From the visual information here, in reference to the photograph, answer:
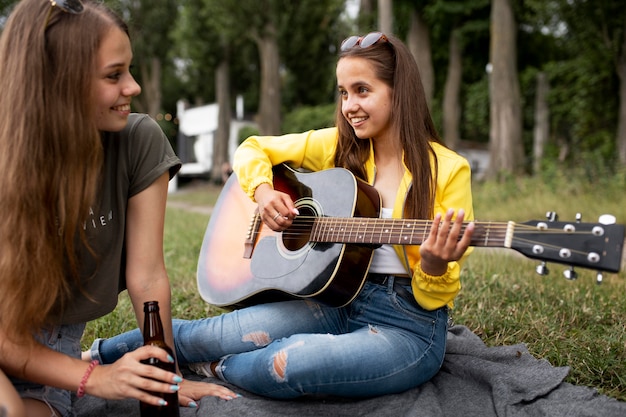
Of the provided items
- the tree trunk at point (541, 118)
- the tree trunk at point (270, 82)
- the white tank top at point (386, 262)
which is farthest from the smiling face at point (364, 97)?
the tree trunk at point (270, 82)

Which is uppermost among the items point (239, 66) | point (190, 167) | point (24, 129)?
point (239, 66)

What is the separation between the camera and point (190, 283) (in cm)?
470

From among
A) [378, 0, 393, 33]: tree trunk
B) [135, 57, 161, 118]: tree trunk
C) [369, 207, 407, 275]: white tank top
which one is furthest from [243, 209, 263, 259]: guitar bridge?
[135, 57, 161, 118]: tree trunk

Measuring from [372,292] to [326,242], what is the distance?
0.99 ft

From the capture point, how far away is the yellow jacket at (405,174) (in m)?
2.53

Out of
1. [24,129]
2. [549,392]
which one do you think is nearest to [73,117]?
[24,129]

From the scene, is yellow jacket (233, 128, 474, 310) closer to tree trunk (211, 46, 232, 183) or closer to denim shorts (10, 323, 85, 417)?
denim shorts (10, 323, 85, 417)

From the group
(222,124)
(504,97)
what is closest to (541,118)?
(504,97)

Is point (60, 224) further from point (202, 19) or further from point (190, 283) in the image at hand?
point (202, 19)

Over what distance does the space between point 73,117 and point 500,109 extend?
451 inches

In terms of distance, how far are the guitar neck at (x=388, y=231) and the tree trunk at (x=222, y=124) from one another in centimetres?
2181

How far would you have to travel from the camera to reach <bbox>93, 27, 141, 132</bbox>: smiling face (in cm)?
210

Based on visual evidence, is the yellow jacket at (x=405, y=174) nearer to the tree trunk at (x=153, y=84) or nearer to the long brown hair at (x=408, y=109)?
the long brown hair at (x=408, y=109)

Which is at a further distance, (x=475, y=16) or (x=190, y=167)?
(x=190, y=167)
